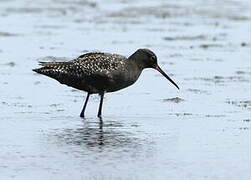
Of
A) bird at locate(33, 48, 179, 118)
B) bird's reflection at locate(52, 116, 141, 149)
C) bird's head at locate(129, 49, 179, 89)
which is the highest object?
bird's head at locate(129, 49, 179, 89)

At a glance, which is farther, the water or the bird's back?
the bird's back

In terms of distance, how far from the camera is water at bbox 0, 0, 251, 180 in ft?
35.8

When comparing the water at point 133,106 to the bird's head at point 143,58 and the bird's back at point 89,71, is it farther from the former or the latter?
the bird's head at point 143,58

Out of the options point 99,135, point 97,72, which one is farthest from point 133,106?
point 99,135

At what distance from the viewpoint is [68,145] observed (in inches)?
472

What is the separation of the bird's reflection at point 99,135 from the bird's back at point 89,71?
66cm

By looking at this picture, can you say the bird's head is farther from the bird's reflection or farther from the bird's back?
the bird's reflection

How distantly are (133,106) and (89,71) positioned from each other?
1.12 metres

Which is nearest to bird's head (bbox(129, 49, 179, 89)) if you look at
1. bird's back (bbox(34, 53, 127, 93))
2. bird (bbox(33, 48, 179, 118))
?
bird (bbox(33, 48, 179, 118))

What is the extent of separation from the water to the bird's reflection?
0.01 meters

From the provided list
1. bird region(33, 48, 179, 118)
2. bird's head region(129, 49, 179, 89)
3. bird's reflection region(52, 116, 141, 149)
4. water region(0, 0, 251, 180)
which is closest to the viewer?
water region(0, 0, 251, 180)

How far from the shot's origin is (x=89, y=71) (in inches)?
567

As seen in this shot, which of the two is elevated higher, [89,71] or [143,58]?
[143,58]

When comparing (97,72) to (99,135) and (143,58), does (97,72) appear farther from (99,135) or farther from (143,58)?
(99,135)
